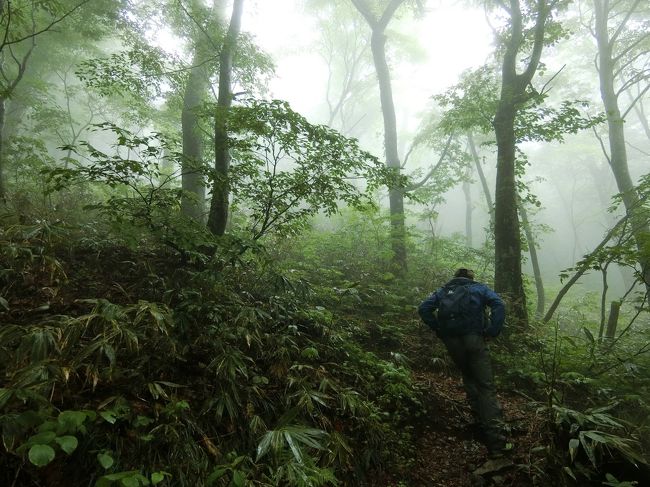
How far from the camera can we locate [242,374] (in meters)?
3.76

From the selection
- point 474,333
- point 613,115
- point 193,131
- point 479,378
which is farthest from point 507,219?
point 193,131

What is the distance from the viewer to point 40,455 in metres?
2.00

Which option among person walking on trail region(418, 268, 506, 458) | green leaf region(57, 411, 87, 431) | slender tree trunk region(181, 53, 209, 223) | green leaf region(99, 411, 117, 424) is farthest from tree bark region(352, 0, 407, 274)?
green leaf region(57, 411, 87, 431)

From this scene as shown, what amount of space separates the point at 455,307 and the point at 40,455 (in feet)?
13.5

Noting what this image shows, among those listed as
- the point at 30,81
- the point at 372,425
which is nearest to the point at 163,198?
the point at 372,425

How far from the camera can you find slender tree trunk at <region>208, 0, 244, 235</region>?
5594 mm

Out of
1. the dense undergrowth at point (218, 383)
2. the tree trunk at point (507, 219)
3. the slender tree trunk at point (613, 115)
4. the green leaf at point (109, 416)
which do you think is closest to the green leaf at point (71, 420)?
the dense undergrowth at point (218, 383)

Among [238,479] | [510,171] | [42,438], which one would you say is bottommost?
[238,479]

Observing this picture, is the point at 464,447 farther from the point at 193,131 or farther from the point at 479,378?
the point at 193,131

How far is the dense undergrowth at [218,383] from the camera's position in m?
2.59

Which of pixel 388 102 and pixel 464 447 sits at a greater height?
pixel 388 102

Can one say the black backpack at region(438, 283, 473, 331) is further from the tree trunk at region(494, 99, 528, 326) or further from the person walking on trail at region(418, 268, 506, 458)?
the tree trunk at region(494, 99, 528, 326)

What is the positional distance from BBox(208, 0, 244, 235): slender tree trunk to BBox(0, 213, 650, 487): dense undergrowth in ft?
2.98

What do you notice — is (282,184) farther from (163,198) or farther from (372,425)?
(372,425)
